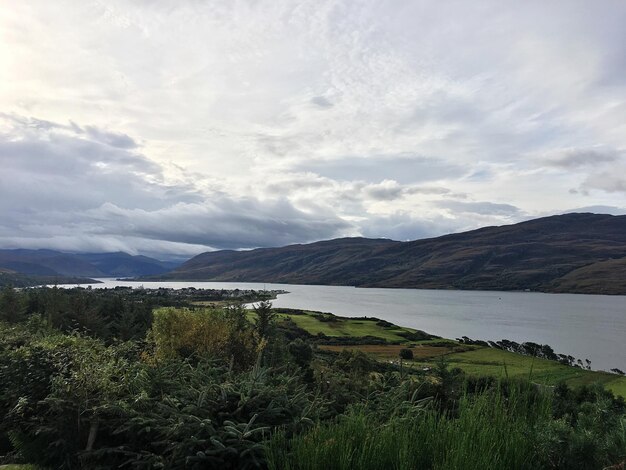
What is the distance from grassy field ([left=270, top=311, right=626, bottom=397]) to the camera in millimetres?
52469

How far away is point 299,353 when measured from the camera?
44.2 metres

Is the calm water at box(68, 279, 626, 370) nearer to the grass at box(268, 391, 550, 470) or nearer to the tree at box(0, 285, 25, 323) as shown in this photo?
the tree at box(0, 285, 25, 323)

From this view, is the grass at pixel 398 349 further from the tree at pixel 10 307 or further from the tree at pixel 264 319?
the tree at pixel 10 307

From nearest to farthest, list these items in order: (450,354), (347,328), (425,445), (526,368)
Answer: (425,445) < (526,368) < (450,354) < (347,328)

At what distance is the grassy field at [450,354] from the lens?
52469 mm

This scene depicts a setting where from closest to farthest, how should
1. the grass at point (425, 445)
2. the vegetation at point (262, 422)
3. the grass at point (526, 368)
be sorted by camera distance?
the grass at point (425, 445) → the vegetation at point (262, 422) → the grass at point (526, 368)

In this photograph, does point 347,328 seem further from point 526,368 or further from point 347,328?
point 526,368

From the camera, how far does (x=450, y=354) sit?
74.0 meters

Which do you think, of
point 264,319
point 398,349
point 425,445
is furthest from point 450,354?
point 425,445

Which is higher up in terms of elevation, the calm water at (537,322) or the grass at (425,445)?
the grass at (425,445)

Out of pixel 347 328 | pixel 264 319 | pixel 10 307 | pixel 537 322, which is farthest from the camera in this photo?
pixel 537 322

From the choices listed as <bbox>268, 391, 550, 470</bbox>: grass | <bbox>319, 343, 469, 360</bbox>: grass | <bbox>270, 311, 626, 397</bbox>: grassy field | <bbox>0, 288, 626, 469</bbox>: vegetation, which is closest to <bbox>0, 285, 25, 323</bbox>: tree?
<bbox>0, 288, 626, 469</bbox>: vegetation

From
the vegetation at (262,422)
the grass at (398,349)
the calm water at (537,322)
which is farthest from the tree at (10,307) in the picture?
the calm water at (537,322)

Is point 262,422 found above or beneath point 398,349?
above
